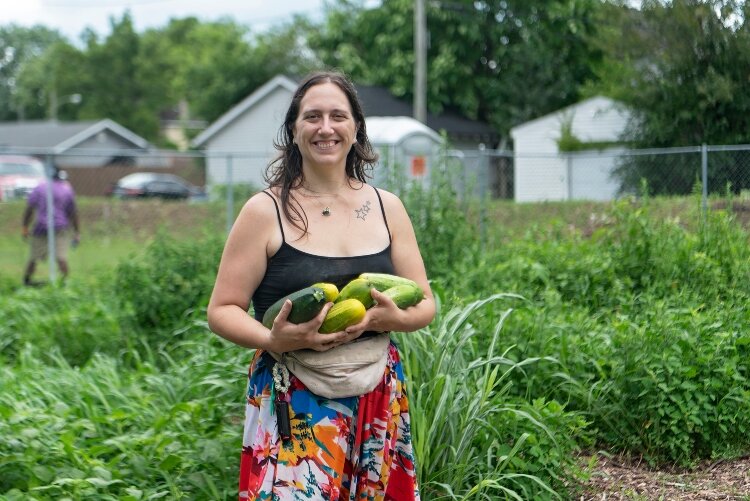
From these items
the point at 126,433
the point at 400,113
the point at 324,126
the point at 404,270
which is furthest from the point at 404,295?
the point at 400,113

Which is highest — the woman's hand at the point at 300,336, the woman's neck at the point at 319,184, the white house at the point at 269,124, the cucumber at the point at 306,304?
the white house at the point at 269,124

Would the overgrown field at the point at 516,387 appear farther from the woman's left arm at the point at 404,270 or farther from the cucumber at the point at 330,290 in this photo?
the cucumber at the point at 330,290

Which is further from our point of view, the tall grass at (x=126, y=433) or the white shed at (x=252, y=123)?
the white shed at (x=252, y=123)

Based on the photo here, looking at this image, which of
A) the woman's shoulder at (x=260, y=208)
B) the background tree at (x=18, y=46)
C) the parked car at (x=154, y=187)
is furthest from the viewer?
the background tree at (x=18, y=46)

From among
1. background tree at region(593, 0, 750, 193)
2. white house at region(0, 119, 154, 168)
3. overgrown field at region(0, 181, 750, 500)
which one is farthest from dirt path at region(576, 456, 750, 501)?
white house at region(0, 119, 154, 168)

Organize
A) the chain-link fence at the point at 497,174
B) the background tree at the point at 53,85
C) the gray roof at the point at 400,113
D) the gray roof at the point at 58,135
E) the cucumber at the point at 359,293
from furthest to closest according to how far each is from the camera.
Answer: the background tree at the point at 53,85
the gray roof at the point at 58,135
the gray roof at the point at 400,113
the chain-link fence at the point at 497,174
the cucumber at the point at 359,293

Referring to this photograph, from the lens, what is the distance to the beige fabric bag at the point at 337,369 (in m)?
2.73

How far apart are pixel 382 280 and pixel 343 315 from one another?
0.19 m

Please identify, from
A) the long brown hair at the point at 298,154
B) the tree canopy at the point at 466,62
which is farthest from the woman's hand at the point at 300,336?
the tree canopy at the point at 466,62

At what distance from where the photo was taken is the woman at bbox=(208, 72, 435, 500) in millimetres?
2742

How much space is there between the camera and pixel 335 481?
9.07ft

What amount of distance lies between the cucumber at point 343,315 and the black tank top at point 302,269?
15 cm

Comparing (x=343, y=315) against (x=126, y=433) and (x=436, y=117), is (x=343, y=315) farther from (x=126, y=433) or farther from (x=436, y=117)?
(x=436, y=117)

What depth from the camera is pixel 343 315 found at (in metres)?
2.62
